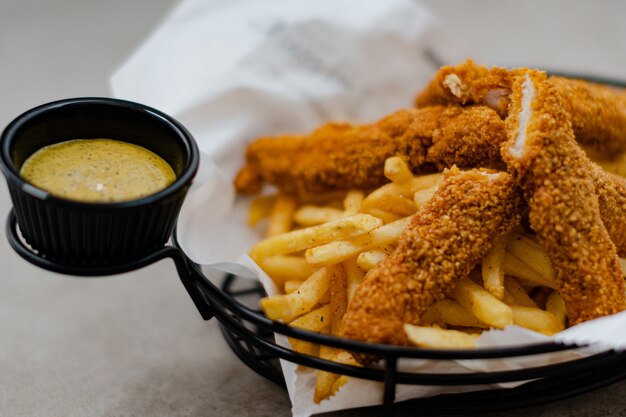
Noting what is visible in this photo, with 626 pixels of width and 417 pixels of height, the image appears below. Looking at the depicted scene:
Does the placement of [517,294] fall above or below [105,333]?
above

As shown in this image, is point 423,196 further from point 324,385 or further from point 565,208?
point 324,385

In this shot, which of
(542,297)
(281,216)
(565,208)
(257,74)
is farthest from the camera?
(257,74)

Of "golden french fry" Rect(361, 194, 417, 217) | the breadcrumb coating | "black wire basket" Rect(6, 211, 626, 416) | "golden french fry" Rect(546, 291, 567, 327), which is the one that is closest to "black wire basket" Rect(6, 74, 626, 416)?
"black wire basket" Rect(6, 211, 626, 416)

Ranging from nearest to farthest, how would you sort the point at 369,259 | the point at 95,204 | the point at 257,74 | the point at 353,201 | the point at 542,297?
the point at 95,204, the point at 369,259, the point at 542,297, the point at 353,201, the point at 257,74

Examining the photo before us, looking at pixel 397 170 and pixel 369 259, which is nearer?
pixel 369 259

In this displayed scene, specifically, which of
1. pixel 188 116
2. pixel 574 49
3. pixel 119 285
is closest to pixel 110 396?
pixel 119 285

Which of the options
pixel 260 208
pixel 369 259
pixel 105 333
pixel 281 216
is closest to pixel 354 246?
pixel 369 259

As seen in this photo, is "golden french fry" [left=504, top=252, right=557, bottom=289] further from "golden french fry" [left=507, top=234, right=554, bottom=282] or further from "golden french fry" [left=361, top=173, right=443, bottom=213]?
"golden french fry" [left=361, top=173, right=443, bottom=213]
